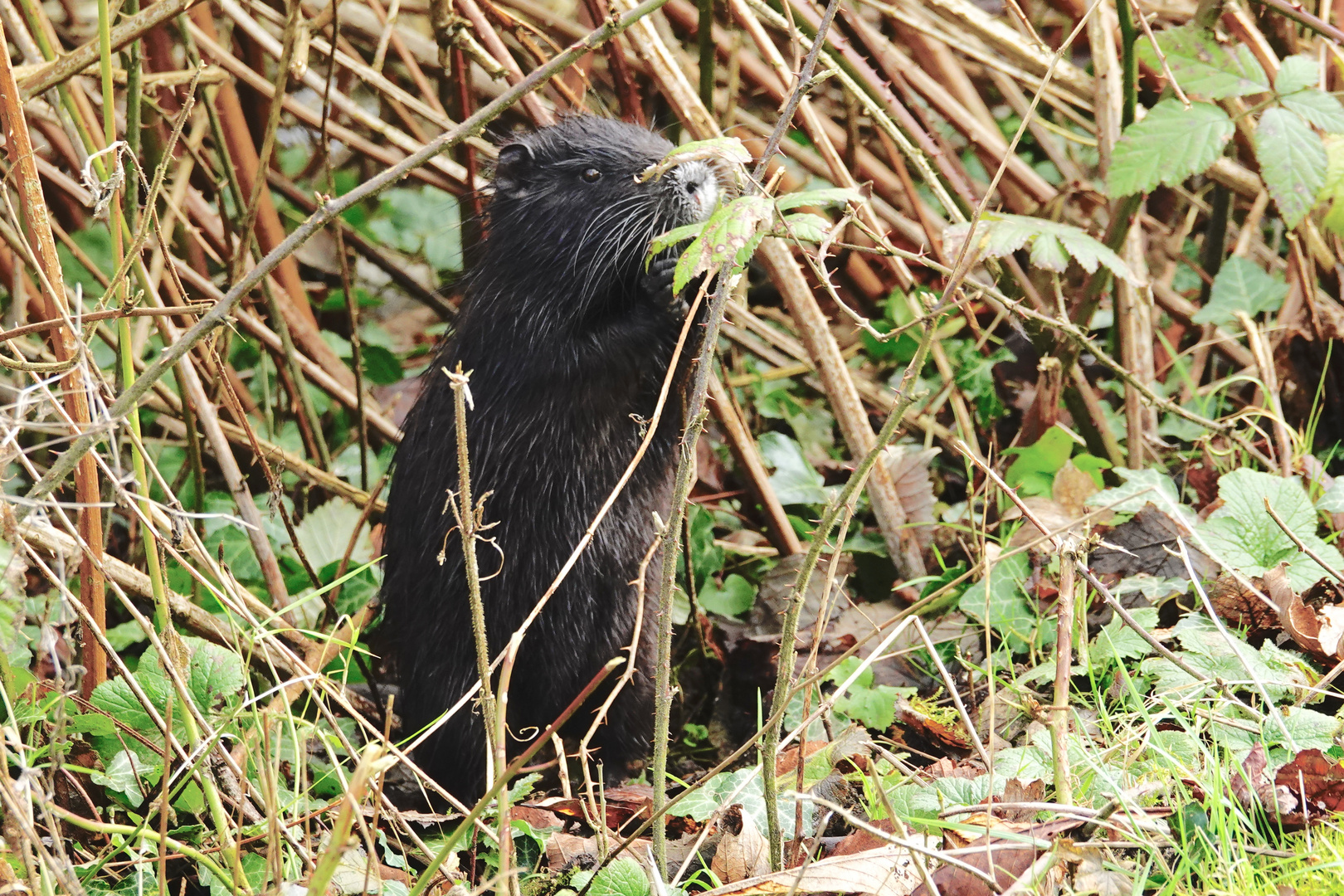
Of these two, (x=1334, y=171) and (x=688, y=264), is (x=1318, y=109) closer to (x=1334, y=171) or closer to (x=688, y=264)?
(x=1334, y=171)

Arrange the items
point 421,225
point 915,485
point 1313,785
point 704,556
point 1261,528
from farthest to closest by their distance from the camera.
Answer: point 421,225, point 704,556, point 915,485, point 1261,528, point 1313,785

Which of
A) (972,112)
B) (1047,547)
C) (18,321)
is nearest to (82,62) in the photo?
(18,321)

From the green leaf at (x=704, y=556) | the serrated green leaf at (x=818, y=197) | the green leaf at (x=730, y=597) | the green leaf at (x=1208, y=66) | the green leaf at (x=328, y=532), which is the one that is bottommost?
the green leaf at (x=730, y=597)

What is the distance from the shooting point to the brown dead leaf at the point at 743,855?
228 centimetres

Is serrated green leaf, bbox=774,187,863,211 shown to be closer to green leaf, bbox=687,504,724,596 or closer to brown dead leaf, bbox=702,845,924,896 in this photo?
brown dead leaf, bbox=702,845,924,896

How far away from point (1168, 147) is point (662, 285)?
4.09ft

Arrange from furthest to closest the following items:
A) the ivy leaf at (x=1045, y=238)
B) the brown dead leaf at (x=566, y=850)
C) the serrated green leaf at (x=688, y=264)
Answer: the ivy leaf at (x=1045, y=238)
the brown dead leaf at (x=566, y=850)
the serrated green leaf at (x=688, y=264)

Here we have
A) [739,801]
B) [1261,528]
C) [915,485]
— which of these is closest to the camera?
[739,801]

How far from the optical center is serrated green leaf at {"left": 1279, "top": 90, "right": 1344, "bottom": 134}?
3.03 metres

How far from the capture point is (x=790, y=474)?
3.99m

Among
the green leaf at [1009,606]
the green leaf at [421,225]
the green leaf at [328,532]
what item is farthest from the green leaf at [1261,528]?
the green leaf at [421,225]

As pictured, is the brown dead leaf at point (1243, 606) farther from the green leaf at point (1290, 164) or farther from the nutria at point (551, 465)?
the nutria at point (551, 465)

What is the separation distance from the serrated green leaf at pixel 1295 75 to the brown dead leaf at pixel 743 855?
214 centimetres

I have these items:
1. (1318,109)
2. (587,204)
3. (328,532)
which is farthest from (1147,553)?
(328,532)
